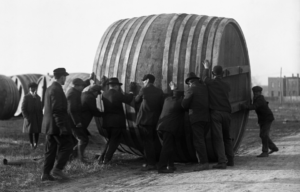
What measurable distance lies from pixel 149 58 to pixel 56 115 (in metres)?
2.14

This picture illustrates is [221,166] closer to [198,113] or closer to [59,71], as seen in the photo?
[198,113]

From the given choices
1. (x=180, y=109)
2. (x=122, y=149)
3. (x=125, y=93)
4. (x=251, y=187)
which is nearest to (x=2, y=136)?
(x=122, y=149)

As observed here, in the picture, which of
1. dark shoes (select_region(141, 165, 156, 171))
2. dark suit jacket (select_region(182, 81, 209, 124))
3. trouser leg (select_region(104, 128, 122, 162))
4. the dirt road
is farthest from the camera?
trouser leg (select_region(104, 128, 122, 162))

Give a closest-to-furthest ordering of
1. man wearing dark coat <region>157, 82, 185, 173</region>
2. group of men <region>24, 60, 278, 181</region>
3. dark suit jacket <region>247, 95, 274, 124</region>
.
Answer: group of men <region>24, 60, 278, 181</region>
man wearing dark coat <region>157, 82, 185, 173</region>
dark suit jacket <region>247, 95, 274, 124</region>

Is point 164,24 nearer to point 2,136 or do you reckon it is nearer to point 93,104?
point 93,104

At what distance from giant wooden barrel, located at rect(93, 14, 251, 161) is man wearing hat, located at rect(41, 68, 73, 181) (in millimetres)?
1595

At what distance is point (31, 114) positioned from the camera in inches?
484

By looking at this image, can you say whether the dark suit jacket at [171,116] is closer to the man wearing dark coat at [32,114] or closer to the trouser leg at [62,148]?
the trouser leg at [62,148]

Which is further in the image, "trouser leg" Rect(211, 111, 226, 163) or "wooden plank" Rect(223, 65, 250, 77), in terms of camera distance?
"wooden plank" Rect(223, 65, 250, 77)

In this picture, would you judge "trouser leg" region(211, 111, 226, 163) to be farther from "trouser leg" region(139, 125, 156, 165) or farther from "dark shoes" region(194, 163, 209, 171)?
"trouser leg" region(139, 125, 156, 165)

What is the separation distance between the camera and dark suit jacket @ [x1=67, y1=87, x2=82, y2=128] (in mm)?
9062

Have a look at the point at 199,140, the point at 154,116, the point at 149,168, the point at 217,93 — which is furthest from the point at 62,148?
the point at 217,93

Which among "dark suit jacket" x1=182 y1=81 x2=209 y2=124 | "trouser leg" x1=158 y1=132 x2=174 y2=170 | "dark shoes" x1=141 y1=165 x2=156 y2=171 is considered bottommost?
"dark shoes" x1=141 y1=165 x2=156 y2=171

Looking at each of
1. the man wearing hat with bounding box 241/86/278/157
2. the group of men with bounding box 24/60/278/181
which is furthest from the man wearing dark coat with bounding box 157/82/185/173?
the man wearing hat with bounding box 241/86/278/157
